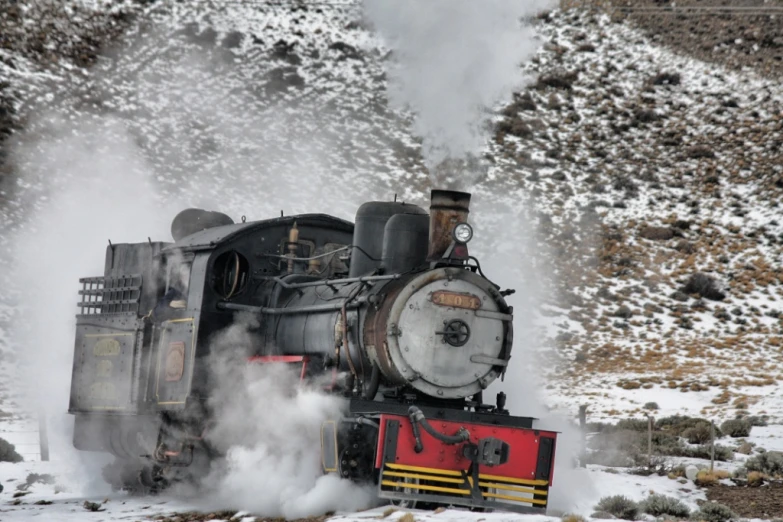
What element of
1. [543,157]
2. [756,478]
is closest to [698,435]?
[756,478]

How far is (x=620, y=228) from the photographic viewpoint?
4116 cm

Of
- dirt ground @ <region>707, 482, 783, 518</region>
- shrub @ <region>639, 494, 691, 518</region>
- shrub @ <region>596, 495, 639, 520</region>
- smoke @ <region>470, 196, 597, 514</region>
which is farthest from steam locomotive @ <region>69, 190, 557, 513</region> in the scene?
dirt ground @ <region>707, 482, 783, 518</region>

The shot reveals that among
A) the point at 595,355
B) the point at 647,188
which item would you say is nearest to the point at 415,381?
the point at 595,355

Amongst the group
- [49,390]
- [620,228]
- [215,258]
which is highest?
[620,228]

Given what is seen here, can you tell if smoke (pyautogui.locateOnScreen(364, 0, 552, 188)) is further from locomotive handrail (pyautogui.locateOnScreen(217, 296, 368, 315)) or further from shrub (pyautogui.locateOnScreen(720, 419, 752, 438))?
shrub (pyautogui.locateOnScreen(720, 419, 752, 438))

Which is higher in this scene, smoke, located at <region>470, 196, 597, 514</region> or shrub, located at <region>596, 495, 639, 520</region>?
smoke, located at <region>470, 196, 597, 514</region>

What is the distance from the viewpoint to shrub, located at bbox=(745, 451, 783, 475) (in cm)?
1516

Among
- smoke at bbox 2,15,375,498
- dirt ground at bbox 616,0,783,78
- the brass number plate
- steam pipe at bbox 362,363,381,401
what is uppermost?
dirt ground at bbox 616,0,783,78

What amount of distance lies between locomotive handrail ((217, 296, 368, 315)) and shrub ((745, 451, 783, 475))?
7.37 meters

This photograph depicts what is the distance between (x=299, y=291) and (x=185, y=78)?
39320mm

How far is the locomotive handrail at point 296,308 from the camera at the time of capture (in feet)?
36.2

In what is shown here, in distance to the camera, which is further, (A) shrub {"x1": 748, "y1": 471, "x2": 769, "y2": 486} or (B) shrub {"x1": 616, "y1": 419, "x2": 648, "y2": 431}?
(B) shrub {"x1": 616, "y1": 419, "x2": 648, "y2": 431}

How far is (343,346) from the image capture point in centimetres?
1123

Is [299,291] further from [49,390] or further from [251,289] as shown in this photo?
[49,390]
